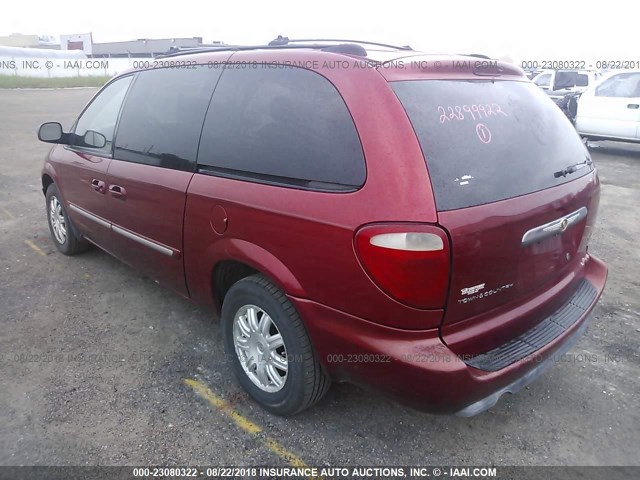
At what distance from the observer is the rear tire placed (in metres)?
4.51

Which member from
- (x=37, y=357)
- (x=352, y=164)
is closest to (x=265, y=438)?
(x=352, y=164)

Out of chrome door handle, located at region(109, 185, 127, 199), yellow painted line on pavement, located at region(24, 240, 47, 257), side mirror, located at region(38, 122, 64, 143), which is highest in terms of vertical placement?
side mirror, located at region(38, 122, 64, 143)

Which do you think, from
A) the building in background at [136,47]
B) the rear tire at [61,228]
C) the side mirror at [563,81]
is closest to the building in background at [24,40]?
the building in background at [136,47]

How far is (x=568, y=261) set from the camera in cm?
252

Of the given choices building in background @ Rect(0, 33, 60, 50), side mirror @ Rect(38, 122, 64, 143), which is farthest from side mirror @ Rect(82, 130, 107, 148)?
building in background @ Rect(0, 33, 60, 50)

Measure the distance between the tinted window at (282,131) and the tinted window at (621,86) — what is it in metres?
9.91

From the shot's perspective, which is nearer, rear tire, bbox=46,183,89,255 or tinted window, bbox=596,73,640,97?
rear tire, bbox=46,183,89,255

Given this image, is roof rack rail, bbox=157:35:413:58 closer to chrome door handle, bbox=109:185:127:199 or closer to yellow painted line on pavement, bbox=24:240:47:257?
chrome door handle, bbox=109:185:127:199

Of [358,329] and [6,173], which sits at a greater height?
[358,329]

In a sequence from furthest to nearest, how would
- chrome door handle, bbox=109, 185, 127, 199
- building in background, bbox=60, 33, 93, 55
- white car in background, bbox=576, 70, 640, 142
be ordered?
building in background, bbox=60, 33, 93, 55, white car in background, bbox=576, 70, 640, 142, chrome door handle, bbox=109, 185, 127, 199

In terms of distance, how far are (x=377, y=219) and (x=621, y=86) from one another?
1043cm

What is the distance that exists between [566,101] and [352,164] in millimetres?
11700

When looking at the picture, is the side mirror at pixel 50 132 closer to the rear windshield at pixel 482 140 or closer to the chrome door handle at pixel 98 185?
the chrome door handle at pixel 98 185

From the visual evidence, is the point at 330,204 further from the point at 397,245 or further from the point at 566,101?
the point at 566,101
